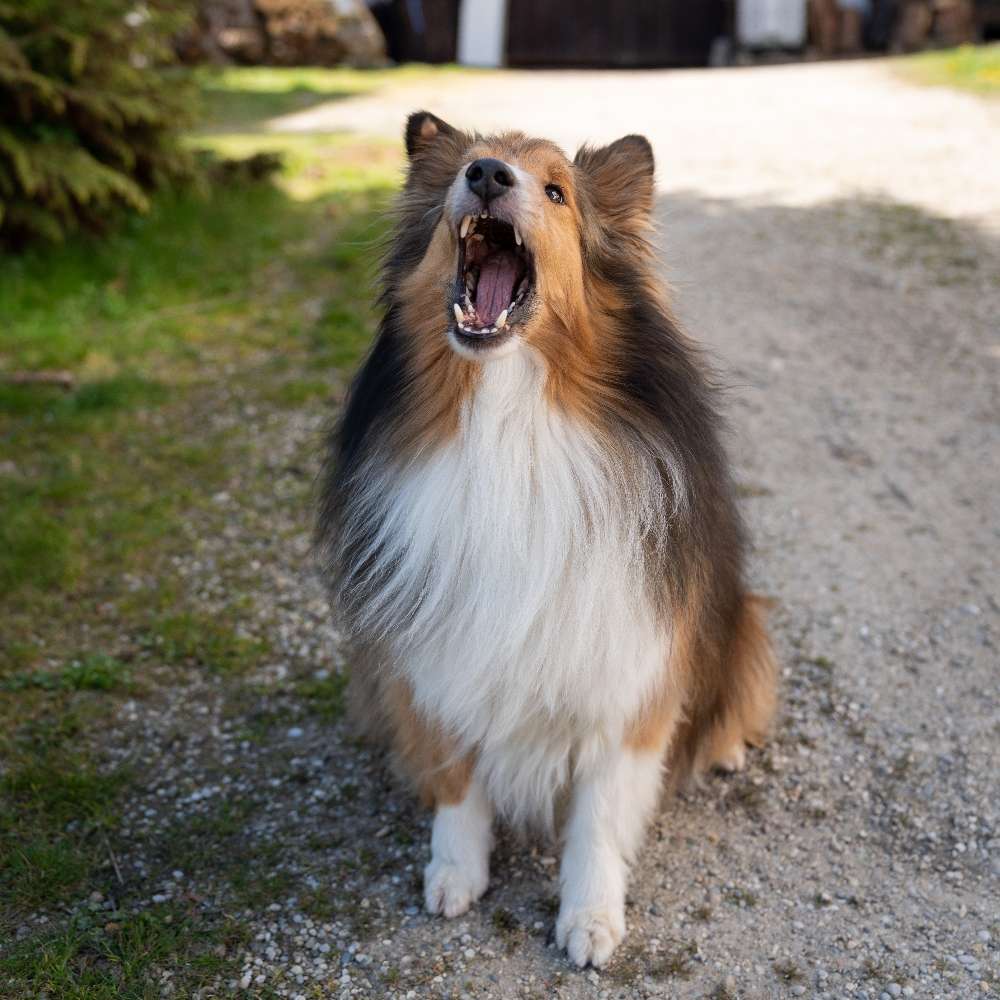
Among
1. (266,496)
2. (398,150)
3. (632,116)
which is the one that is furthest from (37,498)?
(632,116)

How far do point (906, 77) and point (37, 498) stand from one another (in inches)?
442

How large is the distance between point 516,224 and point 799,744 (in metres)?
2.07

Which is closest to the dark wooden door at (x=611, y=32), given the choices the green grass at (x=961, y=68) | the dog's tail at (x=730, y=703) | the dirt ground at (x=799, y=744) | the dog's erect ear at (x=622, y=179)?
the green grass at (x=961, y=68)

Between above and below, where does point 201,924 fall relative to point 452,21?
below

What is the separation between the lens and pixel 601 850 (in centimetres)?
303

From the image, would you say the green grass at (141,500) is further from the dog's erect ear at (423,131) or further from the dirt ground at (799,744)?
the dog's erect ear at (423,131)

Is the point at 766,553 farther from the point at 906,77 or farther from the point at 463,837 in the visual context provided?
the point at 906,77

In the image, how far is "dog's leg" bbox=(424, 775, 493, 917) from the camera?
3.11 meters

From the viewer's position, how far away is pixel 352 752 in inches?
148

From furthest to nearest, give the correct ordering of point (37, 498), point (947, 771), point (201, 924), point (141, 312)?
1. point (141, 312)
2. point (37, 498)
3. point (947, 771)
4. point (201, 924)

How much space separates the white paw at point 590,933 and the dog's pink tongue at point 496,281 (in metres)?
1.65

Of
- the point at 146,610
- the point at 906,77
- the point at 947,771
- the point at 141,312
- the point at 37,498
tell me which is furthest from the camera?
the point at 906,77

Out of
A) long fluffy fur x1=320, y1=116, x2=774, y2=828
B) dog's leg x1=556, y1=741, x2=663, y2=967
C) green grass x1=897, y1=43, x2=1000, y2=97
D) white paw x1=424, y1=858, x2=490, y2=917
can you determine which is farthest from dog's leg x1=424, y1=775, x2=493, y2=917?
green grass x1=897, y1=43, x2=1000, y2=97

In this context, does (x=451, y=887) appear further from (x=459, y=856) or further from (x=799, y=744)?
(x=799, y=744)
